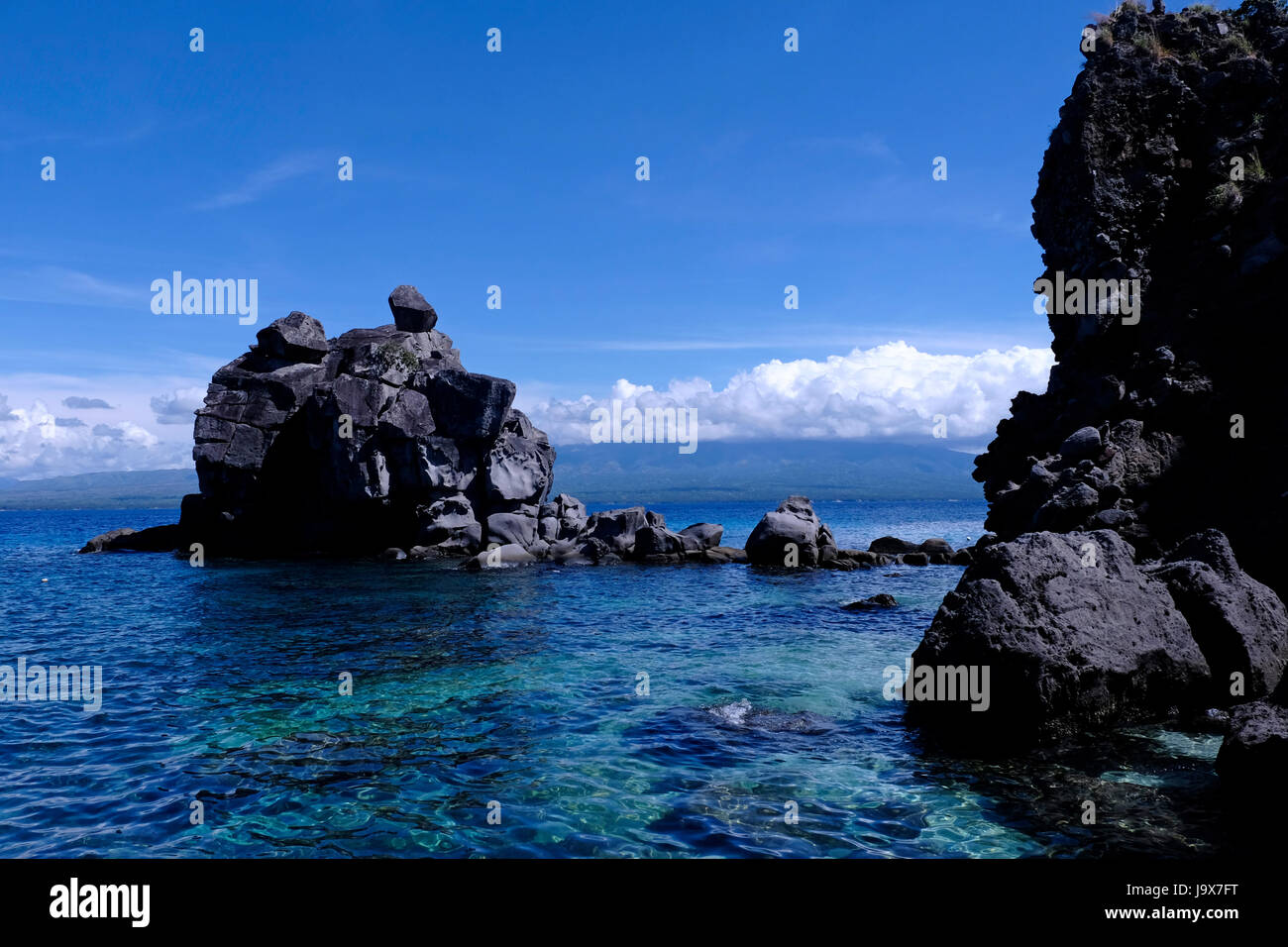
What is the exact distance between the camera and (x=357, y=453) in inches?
2338

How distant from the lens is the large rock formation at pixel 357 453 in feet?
197

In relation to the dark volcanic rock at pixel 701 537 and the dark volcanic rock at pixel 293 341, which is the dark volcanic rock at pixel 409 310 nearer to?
the dark volcanic rock at pixel 293 341

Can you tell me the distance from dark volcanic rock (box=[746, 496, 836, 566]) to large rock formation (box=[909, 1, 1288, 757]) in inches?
546

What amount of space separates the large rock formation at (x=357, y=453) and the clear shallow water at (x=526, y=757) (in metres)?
29.3

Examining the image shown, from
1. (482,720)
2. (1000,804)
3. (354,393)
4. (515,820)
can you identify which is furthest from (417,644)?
(354,393)

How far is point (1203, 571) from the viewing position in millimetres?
18422

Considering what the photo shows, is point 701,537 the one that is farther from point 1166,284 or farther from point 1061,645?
point 1061,645

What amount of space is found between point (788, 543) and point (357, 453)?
108 ft

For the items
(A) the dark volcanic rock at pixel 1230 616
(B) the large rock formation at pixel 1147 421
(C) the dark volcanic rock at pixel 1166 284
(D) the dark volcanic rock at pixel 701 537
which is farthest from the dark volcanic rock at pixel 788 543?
(A) the dark volcanic rock at pixel 1230 616

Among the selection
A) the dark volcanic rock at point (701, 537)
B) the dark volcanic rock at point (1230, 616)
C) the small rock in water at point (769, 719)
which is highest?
the dark volcanic rock at point (1230, 616)

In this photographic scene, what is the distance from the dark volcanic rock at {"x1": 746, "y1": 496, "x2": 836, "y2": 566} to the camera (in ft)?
186

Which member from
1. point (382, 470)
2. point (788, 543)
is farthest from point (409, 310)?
point (788, 543)
